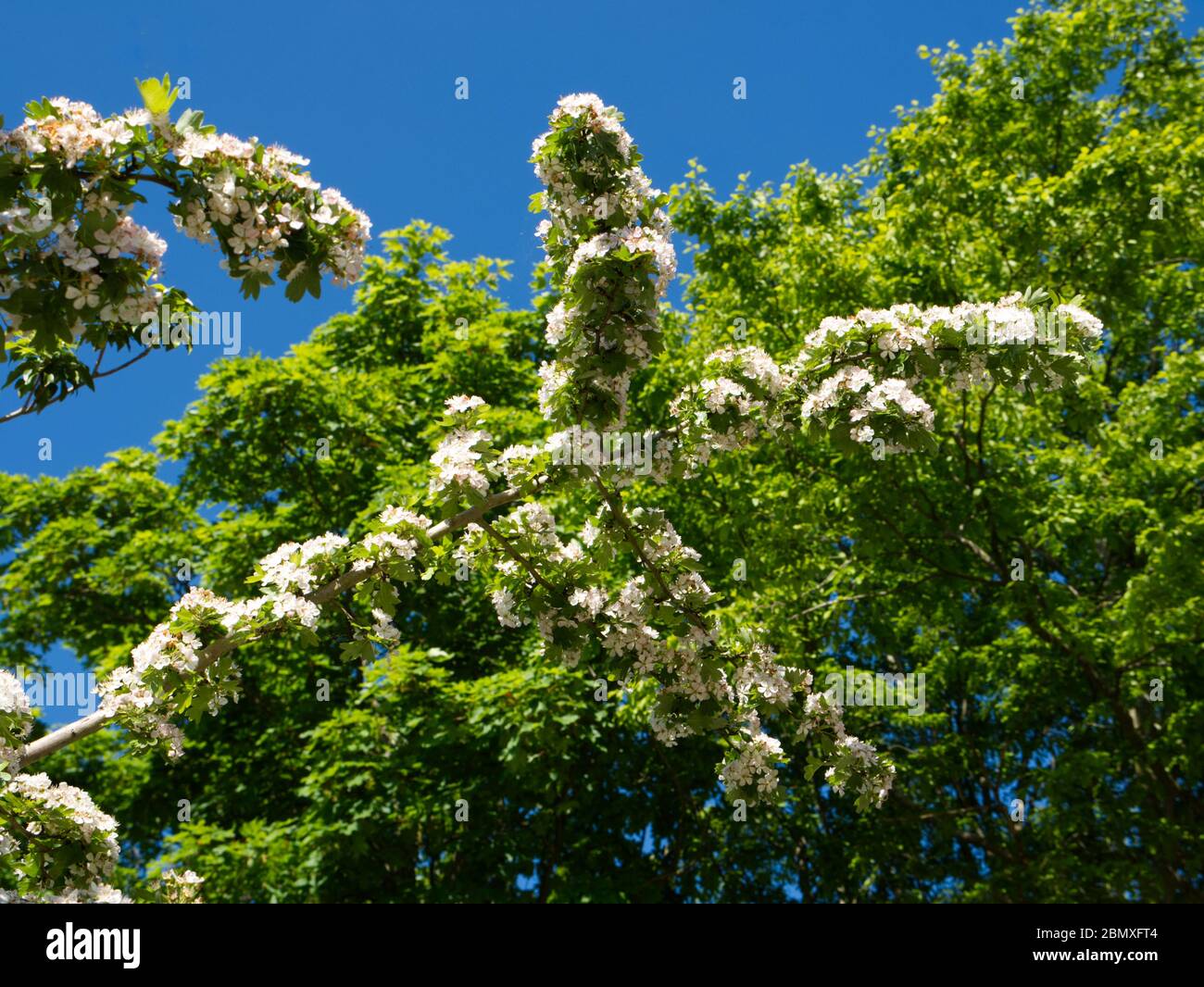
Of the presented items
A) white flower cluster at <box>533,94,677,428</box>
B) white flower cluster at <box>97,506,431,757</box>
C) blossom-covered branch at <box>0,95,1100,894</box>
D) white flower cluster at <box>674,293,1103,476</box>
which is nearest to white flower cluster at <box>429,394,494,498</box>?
blossom-covered branch at <box>0,95,1100,894</box>

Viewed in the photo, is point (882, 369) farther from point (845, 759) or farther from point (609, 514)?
point (845, 759)

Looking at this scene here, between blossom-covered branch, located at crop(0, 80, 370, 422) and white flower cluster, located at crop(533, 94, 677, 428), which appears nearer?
blossom-covered branch, located at crop(0, 80, 370, 422)

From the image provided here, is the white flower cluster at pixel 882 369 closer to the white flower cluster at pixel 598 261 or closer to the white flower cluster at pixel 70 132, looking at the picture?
the white flower cluster at pixel 598 261

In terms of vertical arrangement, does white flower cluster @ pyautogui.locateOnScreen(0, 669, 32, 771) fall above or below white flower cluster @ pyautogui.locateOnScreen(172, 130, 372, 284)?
below

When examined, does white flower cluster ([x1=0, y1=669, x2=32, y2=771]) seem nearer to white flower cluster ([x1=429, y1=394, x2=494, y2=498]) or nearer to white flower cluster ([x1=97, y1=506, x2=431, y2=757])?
white flower cluster ([x1=97, y1=506, x2=431, y2=757])

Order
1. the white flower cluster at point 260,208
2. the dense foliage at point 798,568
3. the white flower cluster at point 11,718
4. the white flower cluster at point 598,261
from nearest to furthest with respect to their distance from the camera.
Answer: the white flower cluster at point 260,208
the white flower cluster at point 11,718
the white flower cluster at point 598,261
the dense foliage at point 798,568

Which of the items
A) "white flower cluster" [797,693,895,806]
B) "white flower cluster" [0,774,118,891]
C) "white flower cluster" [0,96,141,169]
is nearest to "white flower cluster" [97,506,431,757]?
"white flower cluster" [0,774,118,891]

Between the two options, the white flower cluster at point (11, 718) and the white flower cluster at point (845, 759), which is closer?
the white flower cluster at point (11, 718)

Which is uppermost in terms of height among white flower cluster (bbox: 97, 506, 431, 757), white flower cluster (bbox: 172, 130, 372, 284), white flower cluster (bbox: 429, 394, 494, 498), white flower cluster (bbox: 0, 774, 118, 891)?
white flower cluster (bbox: 172, 130, 372, 284)

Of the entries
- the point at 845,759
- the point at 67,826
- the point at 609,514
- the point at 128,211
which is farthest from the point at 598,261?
the point at 67,826

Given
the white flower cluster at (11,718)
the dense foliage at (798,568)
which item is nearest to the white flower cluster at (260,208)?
the white flower cluster at (11,718)

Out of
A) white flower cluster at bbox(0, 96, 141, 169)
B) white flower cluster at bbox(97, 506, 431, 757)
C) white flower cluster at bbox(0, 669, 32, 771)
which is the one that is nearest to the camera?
white flower cluster at bbox(0, 96, 141, 169)

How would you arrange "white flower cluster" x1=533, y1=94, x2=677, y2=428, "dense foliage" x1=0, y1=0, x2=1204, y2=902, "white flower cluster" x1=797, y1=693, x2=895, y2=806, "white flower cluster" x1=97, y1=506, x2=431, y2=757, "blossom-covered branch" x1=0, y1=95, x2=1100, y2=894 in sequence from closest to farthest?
1. "white flower cluster" x1=97, y1=506, x2=431, y2=757
2. "blossom-covered branch" x1=0, y1=95, x2=1100, y2=894
3. "white flower cluster" x1=533, y1=94, x2=677, y2=428
4. "white flower cluster" x1=797, y1=693, x2=895, y2=806
5. "dense foliage" x1=0, y1=0, x2=1204, y2=902
